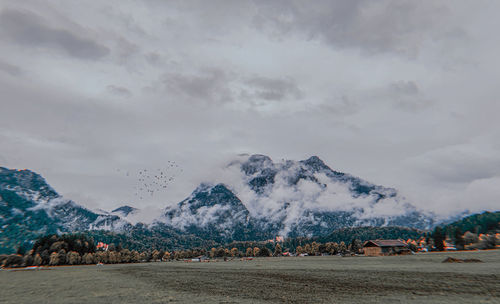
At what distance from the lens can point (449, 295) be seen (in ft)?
98.5

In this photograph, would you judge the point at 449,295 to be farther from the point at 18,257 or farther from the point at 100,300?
the point at 18,257

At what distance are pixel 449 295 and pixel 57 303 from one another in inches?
1750

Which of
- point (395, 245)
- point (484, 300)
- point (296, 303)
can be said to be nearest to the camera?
point (484, 300)

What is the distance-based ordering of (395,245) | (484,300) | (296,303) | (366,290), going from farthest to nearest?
1. (395,245)
2. (366,290)
3. (296,303)
4. (484,300)

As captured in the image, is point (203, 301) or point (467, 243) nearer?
point (203, 301)

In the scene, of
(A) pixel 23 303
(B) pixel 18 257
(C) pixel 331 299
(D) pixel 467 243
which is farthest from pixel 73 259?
(D) pixel 467 243

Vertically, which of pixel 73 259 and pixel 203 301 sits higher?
pixel 203 301

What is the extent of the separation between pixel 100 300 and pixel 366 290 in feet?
109

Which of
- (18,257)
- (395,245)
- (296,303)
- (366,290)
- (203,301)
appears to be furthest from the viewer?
(18,257)

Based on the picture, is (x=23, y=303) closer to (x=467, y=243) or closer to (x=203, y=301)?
(x=203, y=301)

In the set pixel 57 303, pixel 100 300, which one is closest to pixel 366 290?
pixel 100 300

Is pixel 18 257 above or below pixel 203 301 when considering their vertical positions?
below

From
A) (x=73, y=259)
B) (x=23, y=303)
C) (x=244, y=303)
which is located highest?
(x=244, y=303)

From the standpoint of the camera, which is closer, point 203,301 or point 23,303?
point 203,301
